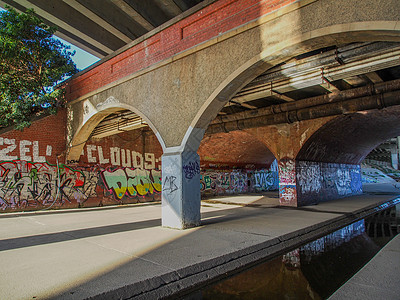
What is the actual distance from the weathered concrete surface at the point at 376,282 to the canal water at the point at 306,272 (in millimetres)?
340

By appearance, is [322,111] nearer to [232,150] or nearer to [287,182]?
[287,182]

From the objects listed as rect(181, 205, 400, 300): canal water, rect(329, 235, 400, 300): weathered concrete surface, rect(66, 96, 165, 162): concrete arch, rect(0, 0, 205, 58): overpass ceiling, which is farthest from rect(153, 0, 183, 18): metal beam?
rect(329, 235, 400, 300): weathered concrete surface

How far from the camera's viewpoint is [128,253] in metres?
4.53

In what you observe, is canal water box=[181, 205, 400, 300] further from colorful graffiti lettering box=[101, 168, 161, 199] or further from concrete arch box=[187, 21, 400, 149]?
colorful graffiti lettering box=[101, 168, 161, 199]

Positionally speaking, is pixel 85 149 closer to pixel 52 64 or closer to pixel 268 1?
pixel 52 64

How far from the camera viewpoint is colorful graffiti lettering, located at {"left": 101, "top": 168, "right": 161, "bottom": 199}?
13.2 metres

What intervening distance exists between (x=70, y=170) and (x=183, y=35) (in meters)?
8.60

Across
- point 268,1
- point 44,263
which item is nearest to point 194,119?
point 268,1

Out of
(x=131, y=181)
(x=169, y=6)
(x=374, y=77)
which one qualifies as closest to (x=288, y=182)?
(x=374, y=77)

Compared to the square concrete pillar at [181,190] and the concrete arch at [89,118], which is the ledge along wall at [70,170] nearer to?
the concrete arch at [89,118]

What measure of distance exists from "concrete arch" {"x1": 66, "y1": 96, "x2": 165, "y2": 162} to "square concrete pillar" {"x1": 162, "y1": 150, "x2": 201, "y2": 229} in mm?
956

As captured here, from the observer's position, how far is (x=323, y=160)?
1353cm

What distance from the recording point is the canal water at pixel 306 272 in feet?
11.8

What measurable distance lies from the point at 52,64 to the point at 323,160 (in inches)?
550
